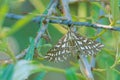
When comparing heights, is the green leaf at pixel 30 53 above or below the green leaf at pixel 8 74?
above

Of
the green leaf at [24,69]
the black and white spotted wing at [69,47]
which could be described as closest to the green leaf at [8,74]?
the green leaf at [24,69]

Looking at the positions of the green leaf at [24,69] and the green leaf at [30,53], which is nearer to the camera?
the green leaf at [24,69]

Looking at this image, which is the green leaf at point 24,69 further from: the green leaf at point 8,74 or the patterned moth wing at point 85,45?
the patterned moth wing at point 85,45

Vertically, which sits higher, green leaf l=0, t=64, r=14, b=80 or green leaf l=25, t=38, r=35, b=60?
green leaf l=25, t=38, r=35, b=60

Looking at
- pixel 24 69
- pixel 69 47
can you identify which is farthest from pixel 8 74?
pixel 69 47

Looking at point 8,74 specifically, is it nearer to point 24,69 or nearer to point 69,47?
point 24,69

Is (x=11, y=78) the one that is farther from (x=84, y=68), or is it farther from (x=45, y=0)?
(x=45, y=0)

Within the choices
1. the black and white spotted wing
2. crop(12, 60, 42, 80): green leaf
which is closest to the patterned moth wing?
the black and white spotted wing

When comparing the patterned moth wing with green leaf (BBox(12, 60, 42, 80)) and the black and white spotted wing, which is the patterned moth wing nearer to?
the black and white spotted wing

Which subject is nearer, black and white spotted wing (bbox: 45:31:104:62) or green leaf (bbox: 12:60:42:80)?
green leaf (bbox: 12:60:42:80)
